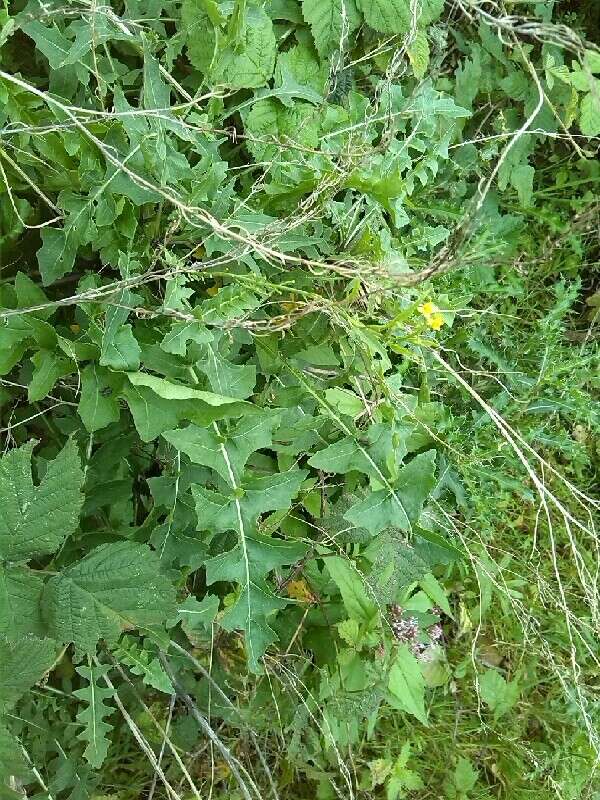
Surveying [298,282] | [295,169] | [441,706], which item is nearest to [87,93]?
[295,169]

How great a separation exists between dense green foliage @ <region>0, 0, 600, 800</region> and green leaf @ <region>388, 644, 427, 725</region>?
16 millimetres

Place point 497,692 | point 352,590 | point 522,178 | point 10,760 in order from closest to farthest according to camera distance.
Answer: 1. point 10,760
2. point 352,590
3. point 522,178
4. point 497,692

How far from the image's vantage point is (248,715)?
2006 mm

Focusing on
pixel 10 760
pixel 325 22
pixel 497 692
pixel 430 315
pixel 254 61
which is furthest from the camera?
pixel 497 692

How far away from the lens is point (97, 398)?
1.50m

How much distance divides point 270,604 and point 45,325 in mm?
732

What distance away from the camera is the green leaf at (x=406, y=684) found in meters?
2.04

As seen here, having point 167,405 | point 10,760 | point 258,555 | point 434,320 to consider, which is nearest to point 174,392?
point 167,405

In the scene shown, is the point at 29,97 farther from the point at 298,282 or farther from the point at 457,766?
the point at 457,766

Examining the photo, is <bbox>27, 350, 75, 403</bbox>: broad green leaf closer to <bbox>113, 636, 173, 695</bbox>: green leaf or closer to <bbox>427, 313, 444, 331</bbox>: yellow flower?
<bbox>113, 636, 173, 695</bbox>: green leaf

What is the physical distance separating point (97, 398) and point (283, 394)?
0.44 m

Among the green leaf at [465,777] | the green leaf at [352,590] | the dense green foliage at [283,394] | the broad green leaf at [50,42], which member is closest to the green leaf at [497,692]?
the dense green foliage at [283,394]

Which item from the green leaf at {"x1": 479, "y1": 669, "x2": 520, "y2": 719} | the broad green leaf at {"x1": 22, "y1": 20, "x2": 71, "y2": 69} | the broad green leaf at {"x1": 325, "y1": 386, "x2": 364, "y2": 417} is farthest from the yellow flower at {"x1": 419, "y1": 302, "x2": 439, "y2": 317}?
the green leaf at {"x1": 479, "y1": 669, "x2": 520, "y2": 719}

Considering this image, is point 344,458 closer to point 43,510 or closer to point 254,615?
point 254,615
